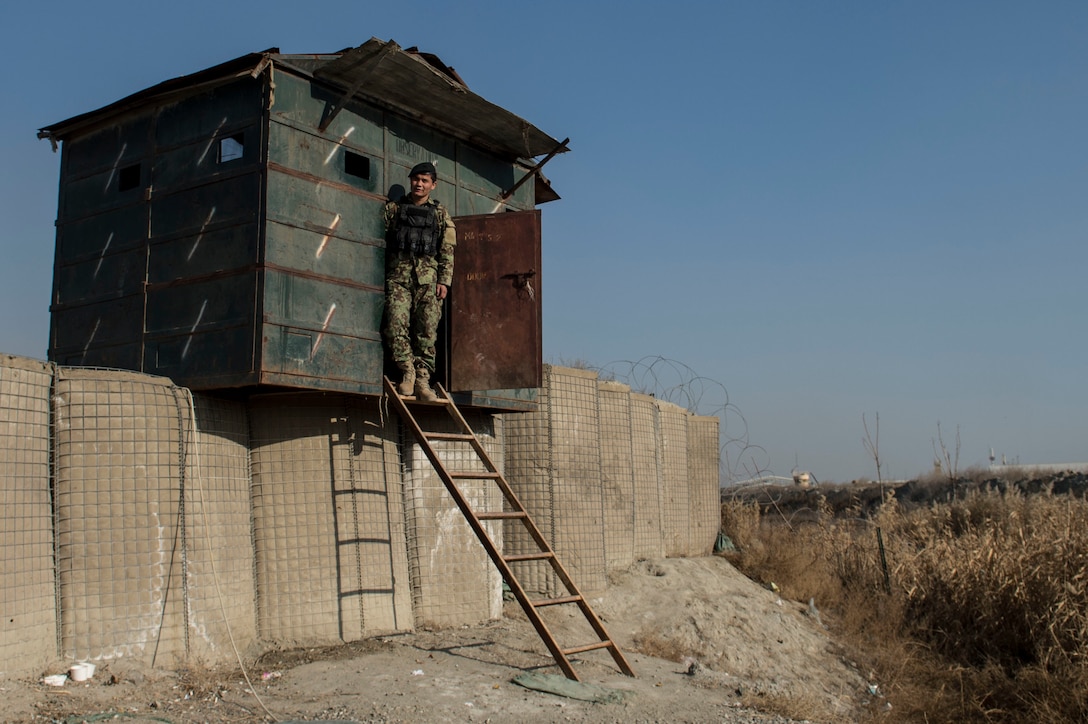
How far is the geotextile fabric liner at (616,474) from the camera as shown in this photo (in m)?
10.9

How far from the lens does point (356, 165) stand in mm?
8320

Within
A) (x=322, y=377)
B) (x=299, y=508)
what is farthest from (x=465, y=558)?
(x=322, y=377)

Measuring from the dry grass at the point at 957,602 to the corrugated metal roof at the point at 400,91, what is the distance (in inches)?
258

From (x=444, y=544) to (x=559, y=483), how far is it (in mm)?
1742

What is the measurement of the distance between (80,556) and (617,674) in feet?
13.3

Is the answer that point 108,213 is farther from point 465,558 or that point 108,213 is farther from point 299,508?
point 465,558

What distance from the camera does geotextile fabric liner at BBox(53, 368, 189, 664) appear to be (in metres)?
6.17

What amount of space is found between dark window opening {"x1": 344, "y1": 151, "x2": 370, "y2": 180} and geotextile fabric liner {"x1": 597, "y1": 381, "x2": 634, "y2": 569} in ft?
13.2


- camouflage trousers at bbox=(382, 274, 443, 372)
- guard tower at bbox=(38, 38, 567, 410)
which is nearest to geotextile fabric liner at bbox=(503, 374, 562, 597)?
guard tower at bbox=(38, 38, 567, 410)

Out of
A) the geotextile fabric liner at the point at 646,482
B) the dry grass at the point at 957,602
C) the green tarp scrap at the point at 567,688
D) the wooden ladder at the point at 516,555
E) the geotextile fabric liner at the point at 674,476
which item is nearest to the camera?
the green tarp scrap at the point at 567,688

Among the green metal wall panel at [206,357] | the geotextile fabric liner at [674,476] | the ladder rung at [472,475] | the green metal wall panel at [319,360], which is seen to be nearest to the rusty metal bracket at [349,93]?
the green metal wall panel at [319,360]

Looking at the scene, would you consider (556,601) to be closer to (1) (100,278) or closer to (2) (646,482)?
(1) (100,278)

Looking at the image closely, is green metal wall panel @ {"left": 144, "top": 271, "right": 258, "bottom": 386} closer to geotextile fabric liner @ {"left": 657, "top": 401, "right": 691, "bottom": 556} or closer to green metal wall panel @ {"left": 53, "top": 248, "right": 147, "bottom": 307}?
green metal wall panel @ {"left": 53, "top": 248, "right": 147, "bottom": 307}

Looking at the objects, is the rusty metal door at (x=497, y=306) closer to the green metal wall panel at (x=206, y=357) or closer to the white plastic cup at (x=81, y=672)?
the green metal wall panel at (x=206, y=357)
